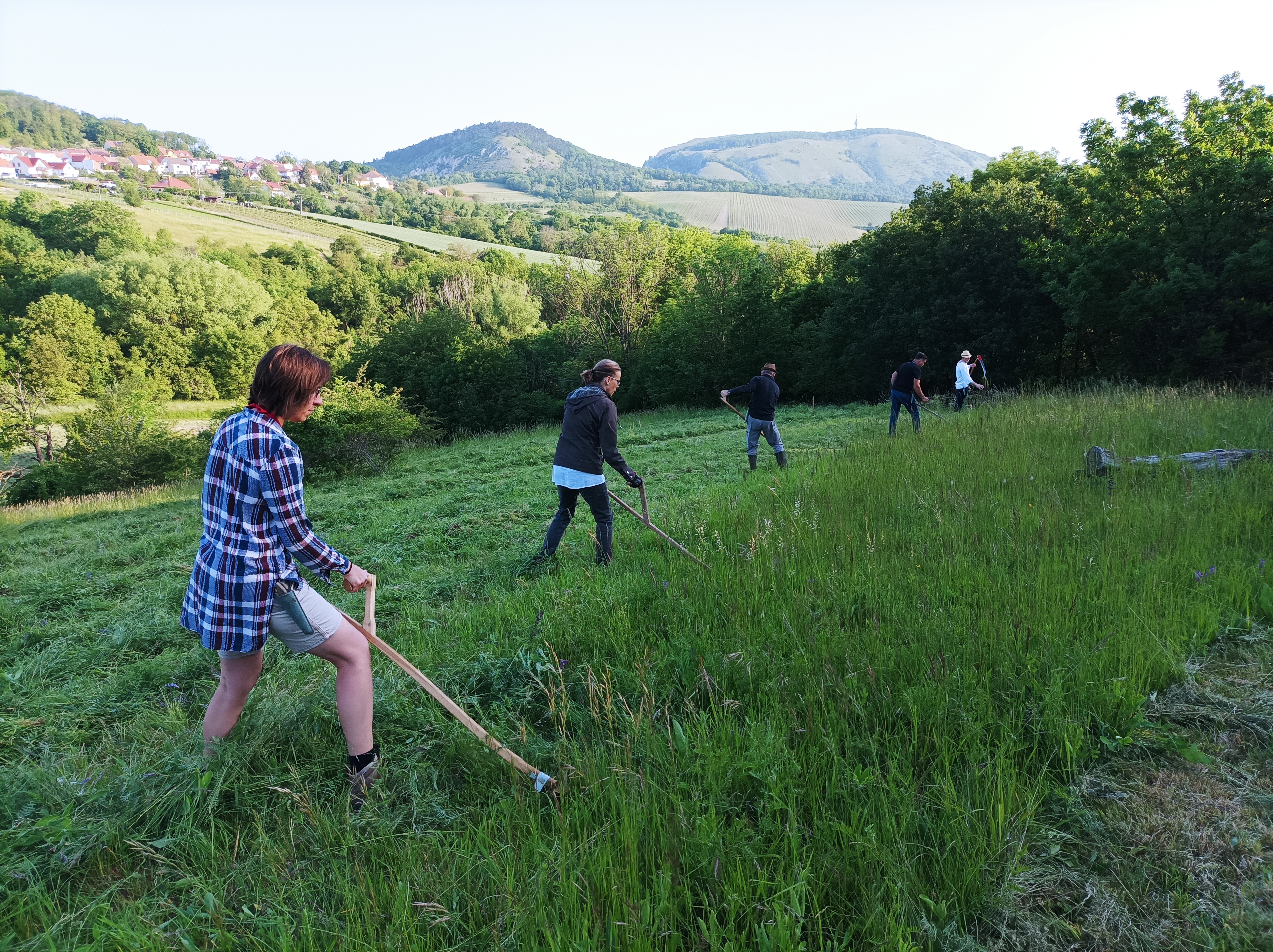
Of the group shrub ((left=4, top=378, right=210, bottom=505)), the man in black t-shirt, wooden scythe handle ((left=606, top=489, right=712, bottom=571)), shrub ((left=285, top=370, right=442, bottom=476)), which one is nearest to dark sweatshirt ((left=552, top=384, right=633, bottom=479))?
wooden scythe handle ((left=606, top=489, right=712, bottom=571))

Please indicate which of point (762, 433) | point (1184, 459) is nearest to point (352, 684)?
point (1184, 459)

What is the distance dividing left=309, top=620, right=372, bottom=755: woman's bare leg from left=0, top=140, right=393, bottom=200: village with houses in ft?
481

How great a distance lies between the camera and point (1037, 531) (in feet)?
14.7

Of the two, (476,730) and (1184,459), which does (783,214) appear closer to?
(1184,459)

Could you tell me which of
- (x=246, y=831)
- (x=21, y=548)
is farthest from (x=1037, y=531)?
(x=21, y=548)

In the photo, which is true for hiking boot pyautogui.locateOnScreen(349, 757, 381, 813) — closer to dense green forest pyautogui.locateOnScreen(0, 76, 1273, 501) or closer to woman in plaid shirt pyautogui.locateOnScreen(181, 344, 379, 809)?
woman in plaid shirt pyautogui.locateOnScreen(181, 344, 379, 809)

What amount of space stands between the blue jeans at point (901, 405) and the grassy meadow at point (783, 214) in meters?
79.6

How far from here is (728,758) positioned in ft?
8.04

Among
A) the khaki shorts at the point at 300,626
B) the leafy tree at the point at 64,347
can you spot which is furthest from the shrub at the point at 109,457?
the leafy tree at the point at 64,347

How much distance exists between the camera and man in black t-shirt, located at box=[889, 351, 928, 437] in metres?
12.0

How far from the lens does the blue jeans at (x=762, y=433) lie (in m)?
10.3

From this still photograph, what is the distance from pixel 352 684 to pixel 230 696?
2.06ft

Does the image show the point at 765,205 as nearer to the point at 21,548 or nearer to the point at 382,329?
the point at 382,329

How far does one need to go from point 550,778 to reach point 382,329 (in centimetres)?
4898
